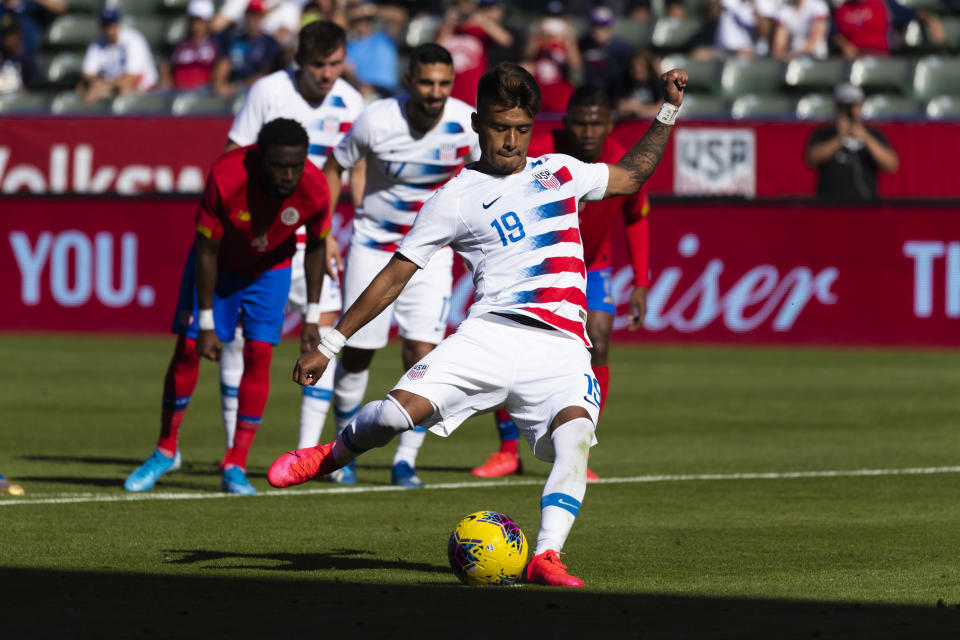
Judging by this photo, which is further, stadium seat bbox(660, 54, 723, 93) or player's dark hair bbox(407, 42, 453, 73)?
stadium seat bbox(660, 54, 723, 93)

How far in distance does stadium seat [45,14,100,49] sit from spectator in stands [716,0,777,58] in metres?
9.63

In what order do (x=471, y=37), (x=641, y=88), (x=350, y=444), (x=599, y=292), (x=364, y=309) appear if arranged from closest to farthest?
(x=364, y=309) < (x=350, y=444) < (x=599, y=292) < (x=641, y=88) < (x=471, y=37)

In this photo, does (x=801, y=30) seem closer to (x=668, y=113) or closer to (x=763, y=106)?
(x=763, y=106)

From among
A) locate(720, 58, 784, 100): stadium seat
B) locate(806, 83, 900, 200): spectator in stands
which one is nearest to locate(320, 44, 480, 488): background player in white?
locate(806, 83, 900, 200): spectator in stands

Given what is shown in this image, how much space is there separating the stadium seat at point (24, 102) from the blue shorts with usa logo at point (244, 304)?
614 inches

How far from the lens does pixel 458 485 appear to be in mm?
10609

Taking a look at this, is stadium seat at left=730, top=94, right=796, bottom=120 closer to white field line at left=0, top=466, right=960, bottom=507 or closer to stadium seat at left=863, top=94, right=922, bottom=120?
stadium seat at left=863, top=94, right=922, bottom=120

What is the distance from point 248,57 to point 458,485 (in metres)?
15.1

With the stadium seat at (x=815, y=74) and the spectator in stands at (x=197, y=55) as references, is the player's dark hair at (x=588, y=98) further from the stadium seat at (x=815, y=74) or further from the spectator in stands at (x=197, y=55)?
the spectator in stands at (x=197, y=55)

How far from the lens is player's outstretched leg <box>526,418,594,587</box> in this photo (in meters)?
6.93

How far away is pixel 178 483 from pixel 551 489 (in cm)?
400

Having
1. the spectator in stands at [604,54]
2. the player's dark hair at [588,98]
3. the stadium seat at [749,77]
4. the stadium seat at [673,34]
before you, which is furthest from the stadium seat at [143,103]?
the player's dark hair at [588,98]

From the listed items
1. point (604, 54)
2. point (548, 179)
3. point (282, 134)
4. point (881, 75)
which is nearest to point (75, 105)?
point (604, 54)

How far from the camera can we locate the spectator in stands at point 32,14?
1056 inches
